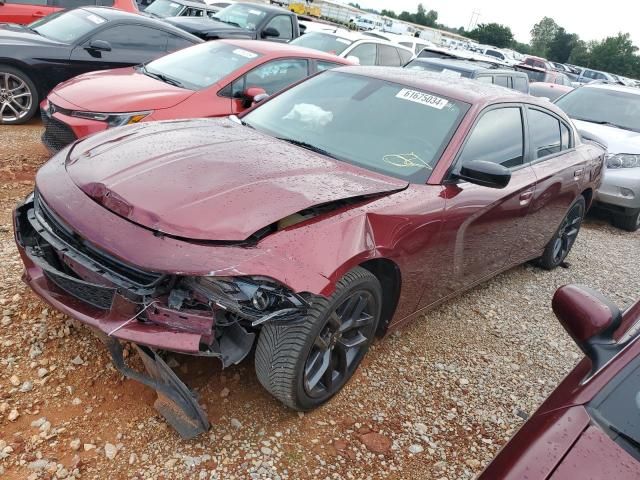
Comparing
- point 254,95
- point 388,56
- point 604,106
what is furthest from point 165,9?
point 604,106

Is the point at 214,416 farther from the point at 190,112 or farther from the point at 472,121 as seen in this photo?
the point at 190,112

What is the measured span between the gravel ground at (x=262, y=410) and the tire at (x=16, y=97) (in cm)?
301

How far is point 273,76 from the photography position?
5.86m

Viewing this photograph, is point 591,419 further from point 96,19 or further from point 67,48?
point 96,19

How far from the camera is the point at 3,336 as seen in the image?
Answer: 275 cm

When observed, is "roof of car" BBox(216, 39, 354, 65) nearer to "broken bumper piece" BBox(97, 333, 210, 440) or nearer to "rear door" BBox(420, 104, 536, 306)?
"rear door" BBox(420, 104, 536, 306)

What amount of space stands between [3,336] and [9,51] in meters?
4.54

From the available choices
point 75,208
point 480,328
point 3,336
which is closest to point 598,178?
point 480,328

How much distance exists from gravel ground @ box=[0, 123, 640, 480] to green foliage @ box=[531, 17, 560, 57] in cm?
8227

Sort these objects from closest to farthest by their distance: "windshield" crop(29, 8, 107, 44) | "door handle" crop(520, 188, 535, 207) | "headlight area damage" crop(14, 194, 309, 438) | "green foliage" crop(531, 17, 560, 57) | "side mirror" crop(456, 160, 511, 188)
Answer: "headlight area damage" crop(14, 194, 309, 438) < "side mirror" crop(456, 160, 511, 188) < "door handle" crop(520, 188, 535, 207) < "windshield" crop(29, 8, 107, 44) < "green foliage" crop(531, 17, 560, 57)

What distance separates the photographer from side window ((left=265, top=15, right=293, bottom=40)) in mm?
11056

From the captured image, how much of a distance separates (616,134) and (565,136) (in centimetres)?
346

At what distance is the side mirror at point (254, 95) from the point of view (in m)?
4.28

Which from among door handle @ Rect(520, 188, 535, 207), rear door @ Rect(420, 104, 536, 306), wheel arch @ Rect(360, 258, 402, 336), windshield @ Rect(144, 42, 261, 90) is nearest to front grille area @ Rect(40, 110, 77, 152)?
windshield @ Rect(144, 42, 261, 90)
